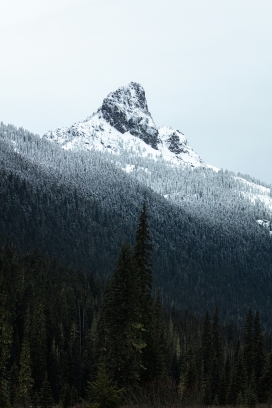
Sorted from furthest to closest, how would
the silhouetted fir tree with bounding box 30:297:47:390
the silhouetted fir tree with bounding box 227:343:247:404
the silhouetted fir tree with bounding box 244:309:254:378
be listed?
1. the silhouetted fir tree with bounding box 244:309:254:378
2. the silhouetted fir tree with bounding box 30:297:47:390
3. the silhouetted fir tree with bounding box 227:343:247:404

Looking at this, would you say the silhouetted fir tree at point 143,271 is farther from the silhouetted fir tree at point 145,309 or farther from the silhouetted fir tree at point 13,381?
the silhouetted fir tree at point 13,381

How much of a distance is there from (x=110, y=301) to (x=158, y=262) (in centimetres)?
16002

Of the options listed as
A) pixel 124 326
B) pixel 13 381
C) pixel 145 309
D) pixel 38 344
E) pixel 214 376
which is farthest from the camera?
pixel 214 376

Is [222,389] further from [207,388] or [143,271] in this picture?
[143,271]

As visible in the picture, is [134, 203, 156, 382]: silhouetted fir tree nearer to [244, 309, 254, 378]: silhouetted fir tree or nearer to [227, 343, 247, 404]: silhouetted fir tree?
[227, 343, 247, 404]: silhouetted fir tree

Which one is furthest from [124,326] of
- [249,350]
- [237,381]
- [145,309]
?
[249,350]

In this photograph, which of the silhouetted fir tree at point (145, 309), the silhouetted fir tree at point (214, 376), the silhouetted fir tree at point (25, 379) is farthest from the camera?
the silhouetted fir tree at point (214, 376)

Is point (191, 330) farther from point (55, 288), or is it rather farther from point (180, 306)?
point (180, 306)

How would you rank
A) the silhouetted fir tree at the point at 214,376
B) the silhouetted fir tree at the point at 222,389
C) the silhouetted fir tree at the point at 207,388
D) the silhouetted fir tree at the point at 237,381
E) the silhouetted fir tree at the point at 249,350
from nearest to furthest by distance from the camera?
the silhouetted fir tree at the point at 237,381 < the silhouetted fir tree at the point at 207,388 < the silhouetted fir tree at the point at 222,389 < the silhouetted fir tree at the point at 249,350 < the silhouetted fir tree at the point at 214,376

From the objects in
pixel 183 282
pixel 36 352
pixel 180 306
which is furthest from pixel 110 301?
pixel 183 282

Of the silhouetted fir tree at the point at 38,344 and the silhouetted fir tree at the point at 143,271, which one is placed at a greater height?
the silhouetted fir tree at the point at 143,271

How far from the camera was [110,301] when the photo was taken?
32.8m

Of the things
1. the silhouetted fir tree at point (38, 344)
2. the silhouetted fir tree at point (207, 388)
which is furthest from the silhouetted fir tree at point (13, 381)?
the silhouetted fir tree at point (207, 388)

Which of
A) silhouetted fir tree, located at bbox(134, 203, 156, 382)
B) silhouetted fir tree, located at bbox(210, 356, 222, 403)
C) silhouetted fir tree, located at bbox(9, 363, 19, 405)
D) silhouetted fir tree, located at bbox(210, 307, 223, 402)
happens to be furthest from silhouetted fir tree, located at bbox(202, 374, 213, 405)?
silhouetted fir tree, located at bbox(134, 203, 156, 382)
